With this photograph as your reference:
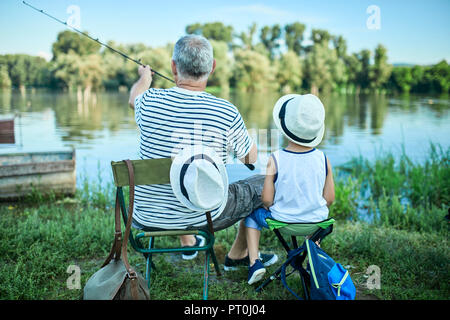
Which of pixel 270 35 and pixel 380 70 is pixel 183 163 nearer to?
pixel 380 70

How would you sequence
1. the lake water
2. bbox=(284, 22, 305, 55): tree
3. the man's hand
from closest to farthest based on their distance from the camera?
the man's hand → the lake water → bbox=(284, 22, 305, 55): tree

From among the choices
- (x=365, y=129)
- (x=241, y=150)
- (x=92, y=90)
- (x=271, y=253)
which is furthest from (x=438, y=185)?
(x=92, y=90)

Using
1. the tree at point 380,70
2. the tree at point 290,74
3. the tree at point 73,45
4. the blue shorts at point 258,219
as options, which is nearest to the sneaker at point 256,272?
the blue shorts at point 258,219

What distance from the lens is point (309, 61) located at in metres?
54.3

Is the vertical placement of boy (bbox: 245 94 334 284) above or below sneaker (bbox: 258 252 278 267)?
above

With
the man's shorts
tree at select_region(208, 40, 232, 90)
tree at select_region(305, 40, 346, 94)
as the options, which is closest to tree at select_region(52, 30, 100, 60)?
tree at select_region(208, 40, 232, 90)

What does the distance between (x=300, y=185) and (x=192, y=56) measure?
0.99 meters

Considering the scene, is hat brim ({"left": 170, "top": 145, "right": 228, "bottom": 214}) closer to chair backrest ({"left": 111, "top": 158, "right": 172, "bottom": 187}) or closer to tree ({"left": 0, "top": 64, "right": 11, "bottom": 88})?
chair backrest ({"left": 111, "top": 158, "right": 172, "bottom": 187})

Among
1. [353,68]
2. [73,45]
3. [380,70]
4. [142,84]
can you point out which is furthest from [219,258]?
[353,68]

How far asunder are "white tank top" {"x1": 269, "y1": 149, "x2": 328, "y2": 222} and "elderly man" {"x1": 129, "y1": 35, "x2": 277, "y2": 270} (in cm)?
24

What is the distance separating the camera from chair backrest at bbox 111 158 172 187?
212 cm

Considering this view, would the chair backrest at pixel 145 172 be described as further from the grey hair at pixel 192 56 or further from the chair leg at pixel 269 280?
the chair leg at pixel 269 280

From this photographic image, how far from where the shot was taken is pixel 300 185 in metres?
2.36

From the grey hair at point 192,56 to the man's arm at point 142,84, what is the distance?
0.46 m
